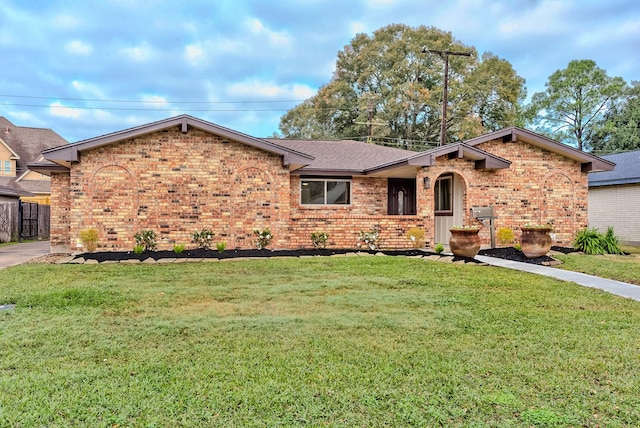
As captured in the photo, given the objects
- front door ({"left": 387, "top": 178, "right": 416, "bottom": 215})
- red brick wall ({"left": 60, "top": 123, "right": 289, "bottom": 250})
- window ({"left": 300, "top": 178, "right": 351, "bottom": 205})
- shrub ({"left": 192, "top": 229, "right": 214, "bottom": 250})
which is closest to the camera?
red brick wall ({"left": 60, "top": 123, "right": 289, "bottom": 250})

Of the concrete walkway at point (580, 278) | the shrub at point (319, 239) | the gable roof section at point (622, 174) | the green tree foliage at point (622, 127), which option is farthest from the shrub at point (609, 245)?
the green tree foliage at point (622, 127)

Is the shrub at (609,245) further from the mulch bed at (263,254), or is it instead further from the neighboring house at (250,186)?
the neighboring house at (250,186)

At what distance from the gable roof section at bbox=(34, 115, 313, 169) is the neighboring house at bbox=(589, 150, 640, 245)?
12629 millimetres

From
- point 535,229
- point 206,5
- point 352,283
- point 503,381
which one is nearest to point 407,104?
point 206,5

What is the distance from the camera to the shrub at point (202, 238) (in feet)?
39.7

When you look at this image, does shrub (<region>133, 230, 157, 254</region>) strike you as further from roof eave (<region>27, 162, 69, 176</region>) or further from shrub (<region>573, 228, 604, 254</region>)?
shrub (<region>573, 228, 604, 254</region>)

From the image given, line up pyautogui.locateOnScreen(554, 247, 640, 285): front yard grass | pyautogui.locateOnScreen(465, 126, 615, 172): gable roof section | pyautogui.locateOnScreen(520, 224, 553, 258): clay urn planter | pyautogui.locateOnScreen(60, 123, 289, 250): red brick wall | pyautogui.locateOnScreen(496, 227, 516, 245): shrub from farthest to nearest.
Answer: pyautogui.locateOnScreen(465, 126, 615, 172): gable roof section
pyautogui.locateOnScreen(496, 227, 516, 245): shrub
pyautogui.locateOnScreen(60, 123, 289, 250): red brick wall
pyautogui.locateOnScreen(520, 224, 553, 258): clay urn planter
pyautogui.locateOnScreen(554, 247, 640, 285): front yard grass

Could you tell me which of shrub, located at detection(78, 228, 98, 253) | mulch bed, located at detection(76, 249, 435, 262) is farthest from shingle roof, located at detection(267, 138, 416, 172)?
shrub, located at detection(78, 228, 98, 253)

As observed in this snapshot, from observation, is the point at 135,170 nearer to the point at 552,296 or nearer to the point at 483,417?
the point at 552,296

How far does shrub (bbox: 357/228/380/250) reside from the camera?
12562 mm

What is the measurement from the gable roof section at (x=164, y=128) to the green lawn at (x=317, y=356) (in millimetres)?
5287

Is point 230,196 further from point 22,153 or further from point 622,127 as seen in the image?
point 622,127

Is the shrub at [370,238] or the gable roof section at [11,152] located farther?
the gable roof section at [11,152]

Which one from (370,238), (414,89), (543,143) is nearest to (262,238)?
(370,238)
